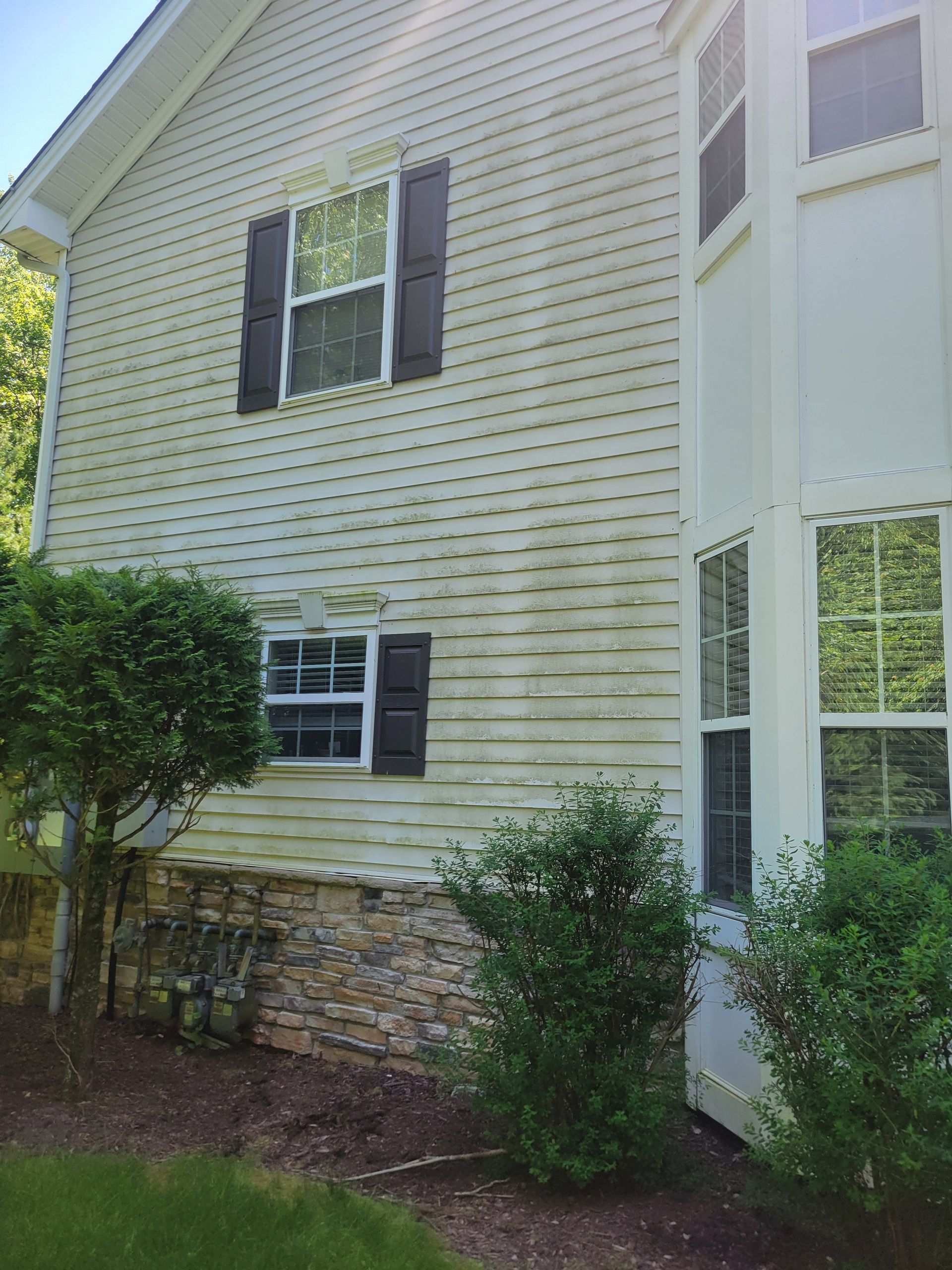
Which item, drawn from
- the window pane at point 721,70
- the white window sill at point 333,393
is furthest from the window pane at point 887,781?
the white window sill at point 333,393

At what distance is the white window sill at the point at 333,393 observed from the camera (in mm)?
6414

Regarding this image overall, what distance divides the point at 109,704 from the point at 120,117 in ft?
19.3

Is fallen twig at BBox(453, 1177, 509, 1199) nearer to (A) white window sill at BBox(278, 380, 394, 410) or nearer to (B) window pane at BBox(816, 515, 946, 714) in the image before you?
(B) window pane at BBox(816, 515, 946, 714)

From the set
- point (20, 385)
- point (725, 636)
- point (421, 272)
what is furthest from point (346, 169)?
point (20, 385)

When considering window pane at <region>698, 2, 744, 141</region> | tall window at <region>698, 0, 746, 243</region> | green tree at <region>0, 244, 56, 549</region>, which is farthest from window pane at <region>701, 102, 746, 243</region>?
green tree at <region>0, 244, 56, 549</region>

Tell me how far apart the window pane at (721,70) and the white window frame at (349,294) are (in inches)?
87.8

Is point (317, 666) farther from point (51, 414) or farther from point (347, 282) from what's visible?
point (51, 414)

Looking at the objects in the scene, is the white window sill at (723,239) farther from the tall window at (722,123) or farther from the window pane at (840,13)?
the window pane at (840,13)

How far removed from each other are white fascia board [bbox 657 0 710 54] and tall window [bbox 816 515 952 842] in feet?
10.6

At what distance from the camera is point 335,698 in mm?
6281

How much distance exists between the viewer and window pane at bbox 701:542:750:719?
4371 mm

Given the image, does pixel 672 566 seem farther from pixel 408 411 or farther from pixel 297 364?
pixel 297 364

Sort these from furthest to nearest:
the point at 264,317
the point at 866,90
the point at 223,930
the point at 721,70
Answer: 1. the point at 264,317
2. the point at 223,930
3. the point at 721,70
4. the point at 866,90

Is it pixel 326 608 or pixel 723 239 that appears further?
pixel 326 608
